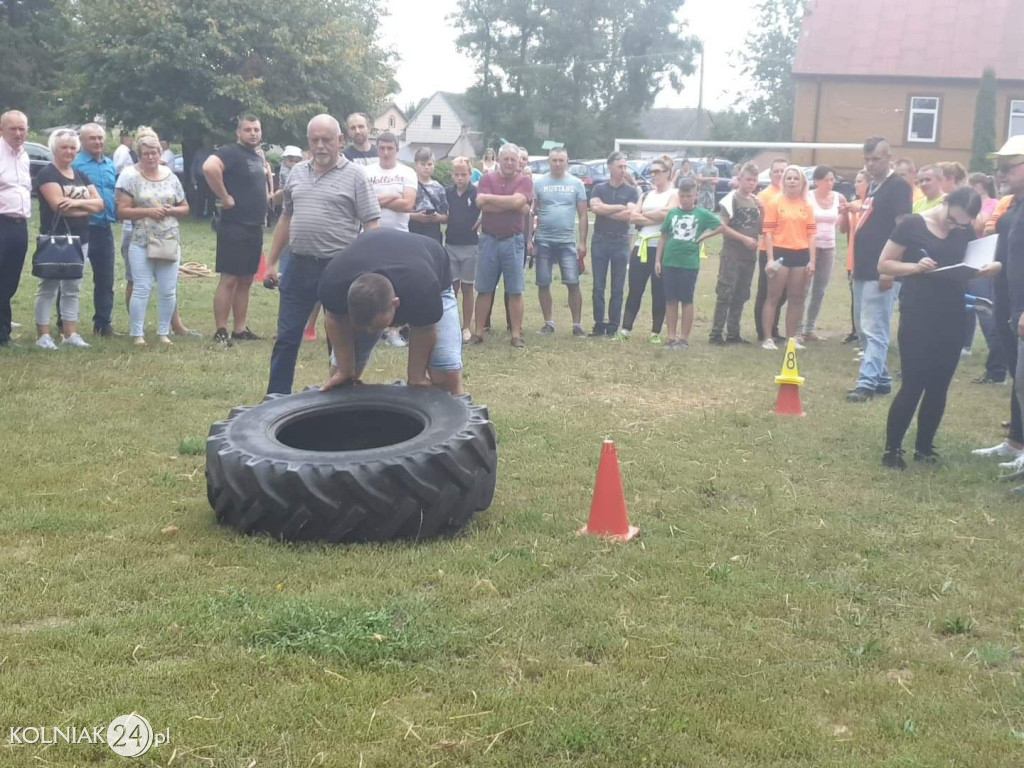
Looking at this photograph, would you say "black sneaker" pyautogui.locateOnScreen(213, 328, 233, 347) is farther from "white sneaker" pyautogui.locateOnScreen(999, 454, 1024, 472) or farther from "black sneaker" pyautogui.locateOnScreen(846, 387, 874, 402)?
"white sneaker" pyautogui.locateOnScreen(999, 454, 1024, 472)

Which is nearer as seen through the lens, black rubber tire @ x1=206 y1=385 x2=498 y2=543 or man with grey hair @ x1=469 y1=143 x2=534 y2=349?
black rubber tire @ x1=206 y1=385 x2=498 y2=543

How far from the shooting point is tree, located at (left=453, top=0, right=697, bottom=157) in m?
58.1

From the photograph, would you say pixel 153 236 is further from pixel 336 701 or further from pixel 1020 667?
pixel 1020 667

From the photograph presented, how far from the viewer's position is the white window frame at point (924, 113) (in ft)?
126

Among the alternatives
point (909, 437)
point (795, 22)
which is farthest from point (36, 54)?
point (795, 22)

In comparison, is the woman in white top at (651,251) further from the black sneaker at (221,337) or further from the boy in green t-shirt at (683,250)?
the black sneaker at (221,337)

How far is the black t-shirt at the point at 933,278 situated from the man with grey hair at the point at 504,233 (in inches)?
175

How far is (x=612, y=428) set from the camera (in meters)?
7.49

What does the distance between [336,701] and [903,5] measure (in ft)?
135

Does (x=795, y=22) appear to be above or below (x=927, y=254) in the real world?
above

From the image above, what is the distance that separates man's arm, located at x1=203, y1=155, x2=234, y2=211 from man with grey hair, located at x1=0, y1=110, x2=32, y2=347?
145 cm

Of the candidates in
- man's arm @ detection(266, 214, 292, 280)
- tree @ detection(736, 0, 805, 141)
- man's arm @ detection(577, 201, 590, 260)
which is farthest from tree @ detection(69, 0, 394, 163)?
tree @ detection(736, 0, 805, 141)

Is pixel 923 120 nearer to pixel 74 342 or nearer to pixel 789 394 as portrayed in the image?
pixel 789 394

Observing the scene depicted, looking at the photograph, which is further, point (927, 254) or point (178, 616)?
point (927, 254)
